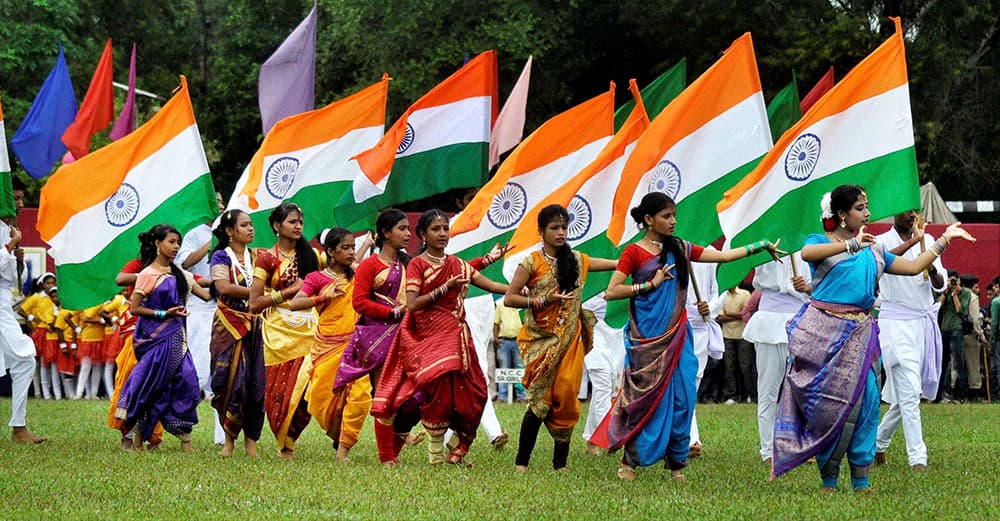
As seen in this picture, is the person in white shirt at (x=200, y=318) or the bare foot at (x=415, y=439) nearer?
the bare foot at (x=415, y=439)

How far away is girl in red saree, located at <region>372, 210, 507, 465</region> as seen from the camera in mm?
10383

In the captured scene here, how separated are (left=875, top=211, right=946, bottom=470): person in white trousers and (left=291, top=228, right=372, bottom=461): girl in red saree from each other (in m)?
3.82

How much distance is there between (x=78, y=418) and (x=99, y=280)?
3.76m

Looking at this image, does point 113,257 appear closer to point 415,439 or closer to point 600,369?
point 415,439

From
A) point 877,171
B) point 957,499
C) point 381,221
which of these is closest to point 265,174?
point 381,221

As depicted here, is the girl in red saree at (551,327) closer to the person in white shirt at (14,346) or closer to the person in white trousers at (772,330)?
the person in white trousers at (772,330)

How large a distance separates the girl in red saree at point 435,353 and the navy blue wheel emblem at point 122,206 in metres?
3.78

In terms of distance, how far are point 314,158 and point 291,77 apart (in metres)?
2.40

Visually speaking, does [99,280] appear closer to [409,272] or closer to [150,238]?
[150,238]

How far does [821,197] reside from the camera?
10.5 m

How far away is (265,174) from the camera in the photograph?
14000 millimetres

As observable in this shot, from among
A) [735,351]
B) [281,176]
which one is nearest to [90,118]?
[281,176]

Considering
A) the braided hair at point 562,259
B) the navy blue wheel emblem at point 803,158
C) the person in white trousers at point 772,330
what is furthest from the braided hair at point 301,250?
the navy blue wheel emblem at point 803,158

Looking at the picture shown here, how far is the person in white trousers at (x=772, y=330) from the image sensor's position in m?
11.7
